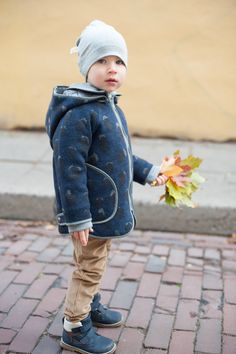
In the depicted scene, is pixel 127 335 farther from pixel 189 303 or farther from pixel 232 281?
pixel 232 281

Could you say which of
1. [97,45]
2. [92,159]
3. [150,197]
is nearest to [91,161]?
[92,159]

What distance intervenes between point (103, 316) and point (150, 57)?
13.3ft

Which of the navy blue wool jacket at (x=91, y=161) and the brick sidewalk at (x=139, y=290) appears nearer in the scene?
the navy blue wool jacket at (x=91, y=161)

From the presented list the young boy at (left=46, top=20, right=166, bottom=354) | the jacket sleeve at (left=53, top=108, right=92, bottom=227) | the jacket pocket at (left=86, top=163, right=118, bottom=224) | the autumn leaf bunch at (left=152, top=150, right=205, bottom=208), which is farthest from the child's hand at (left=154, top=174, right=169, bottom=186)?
the jacket sleeve at (left=53, top=108, right=92, bottom=227)

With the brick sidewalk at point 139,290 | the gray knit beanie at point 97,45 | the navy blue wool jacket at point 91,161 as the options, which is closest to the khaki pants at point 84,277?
the navy blue wool jacket at point 91,161

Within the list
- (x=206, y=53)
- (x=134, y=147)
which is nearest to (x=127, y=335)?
(x=134, y=147)

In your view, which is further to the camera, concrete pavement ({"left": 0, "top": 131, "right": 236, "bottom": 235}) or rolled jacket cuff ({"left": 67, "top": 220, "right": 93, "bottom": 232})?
concrete pavement ({"left": 0, "top": 131, "right": 236, "bottom": 235})

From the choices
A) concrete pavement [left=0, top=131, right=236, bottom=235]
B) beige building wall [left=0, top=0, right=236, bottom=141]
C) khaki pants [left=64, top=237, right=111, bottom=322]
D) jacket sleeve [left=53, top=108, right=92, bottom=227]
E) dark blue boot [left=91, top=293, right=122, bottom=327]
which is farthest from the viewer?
beige building wall [left=0, top=0, right=236, bottom=141]

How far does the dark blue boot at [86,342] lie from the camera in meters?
2.77

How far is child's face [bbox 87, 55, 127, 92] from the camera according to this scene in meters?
2.53

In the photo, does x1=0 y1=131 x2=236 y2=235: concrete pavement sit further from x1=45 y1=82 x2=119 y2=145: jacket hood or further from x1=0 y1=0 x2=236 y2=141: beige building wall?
x1=45 y1=82 x2=119 y2=145: jacket hood

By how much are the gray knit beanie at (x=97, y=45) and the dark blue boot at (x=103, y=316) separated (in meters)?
1.28

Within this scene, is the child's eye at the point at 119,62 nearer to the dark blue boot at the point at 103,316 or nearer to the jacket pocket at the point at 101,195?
the jacket pocket at the point at 101,195

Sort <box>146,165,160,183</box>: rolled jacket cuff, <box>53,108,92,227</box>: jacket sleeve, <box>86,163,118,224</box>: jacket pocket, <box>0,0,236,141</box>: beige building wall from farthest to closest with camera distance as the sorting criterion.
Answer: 1. <box>0,0,236,141</box>: beige building wall
2. <box>146,165,160,183</box>: rolled jacket cuff
3. <box>86,163,118,224</box>: jacket pocket
4. <box>53,108,92,227</box>: jacket sleeve
